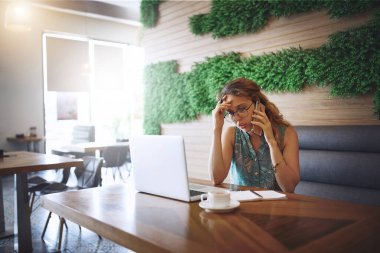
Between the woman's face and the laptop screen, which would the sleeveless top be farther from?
the laptop screen

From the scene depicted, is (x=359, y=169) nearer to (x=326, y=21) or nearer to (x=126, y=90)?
(x=326, y=21)

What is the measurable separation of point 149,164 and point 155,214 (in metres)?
0.30

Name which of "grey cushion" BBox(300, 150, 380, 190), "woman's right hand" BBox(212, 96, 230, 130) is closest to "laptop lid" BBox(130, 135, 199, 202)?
"woman's right hand" BBox(212, 96, 230, 130)

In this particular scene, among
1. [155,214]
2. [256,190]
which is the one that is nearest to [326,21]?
[256,190]

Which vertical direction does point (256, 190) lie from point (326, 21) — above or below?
below

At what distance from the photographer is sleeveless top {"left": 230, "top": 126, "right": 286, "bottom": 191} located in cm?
201

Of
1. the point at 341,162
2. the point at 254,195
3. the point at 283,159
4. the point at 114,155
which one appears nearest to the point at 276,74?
the point at 341,162

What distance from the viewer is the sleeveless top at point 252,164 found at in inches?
79.0

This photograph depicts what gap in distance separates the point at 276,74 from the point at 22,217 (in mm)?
2647

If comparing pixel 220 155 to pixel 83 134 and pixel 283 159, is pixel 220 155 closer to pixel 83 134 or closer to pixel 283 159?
pixel 283 159

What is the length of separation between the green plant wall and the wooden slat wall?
96 millimetres

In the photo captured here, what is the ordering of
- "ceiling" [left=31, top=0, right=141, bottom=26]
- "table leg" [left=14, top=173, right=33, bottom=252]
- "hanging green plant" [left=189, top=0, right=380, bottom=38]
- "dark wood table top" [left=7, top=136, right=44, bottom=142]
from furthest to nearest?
1. "ceiling" [left=31, top=0, right=141, bottom=26]
2. "dark wood table top" [left=7, top=136, right=44, bottom=142]
3. "table leg" [left=14, top=173, right=33, bottom=252]
4. "hanging green plant" [left=189, top=0, right=380, bottom=38]

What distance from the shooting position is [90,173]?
3479mm

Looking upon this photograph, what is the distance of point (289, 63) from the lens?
310 centimetres
